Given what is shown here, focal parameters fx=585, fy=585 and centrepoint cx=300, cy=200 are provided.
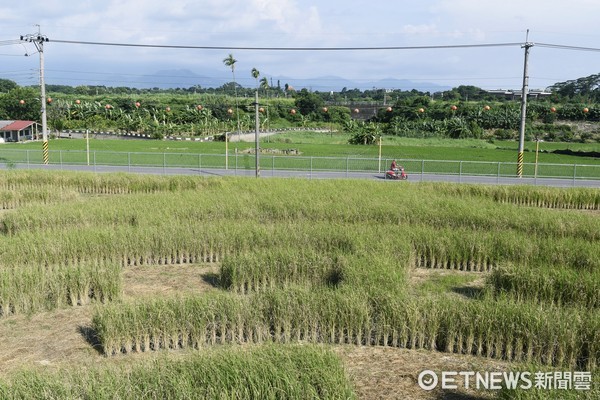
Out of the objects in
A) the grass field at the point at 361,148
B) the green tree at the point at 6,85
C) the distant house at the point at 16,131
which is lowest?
the grass field at the point at 361,148

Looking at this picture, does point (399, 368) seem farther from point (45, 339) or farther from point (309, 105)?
point (309, 105)

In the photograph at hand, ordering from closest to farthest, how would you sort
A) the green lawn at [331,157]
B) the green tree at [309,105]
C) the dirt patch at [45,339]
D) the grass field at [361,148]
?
the dirt patch at [45,339], the green lawn at [331,157], the grass field at [361,148], the green tree at [309,105]

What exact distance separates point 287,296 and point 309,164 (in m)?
30.6

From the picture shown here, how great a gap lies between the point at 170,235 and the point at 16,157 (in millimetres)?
33223

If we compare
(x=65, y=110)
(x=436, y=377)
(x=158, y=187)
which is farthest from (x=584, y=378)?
(x=65, y=110)

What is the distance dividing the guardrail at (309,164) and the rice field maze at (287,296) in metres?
17.9

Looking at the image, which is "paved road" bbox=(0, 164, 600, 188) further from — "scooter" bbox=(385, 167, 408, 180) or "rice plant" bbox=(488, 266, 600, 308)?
"rice plant" bbox=(488, 266, 600, 308)

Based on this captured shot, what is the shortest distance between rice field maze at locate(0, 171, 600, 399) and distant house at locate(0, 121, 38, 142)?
43.5 m

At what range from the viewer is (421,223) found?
61.0 ft

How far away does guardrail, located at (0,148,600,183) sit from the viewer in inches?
1479

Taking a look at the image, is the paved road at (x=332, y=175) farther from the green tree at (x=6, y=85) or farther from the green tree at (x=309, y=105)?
the green tree at (x=6, y=85)

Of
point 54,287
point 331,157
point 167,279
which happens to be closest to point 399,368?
point 167,279

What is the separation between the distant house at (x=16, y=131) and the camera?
5831 centimetres

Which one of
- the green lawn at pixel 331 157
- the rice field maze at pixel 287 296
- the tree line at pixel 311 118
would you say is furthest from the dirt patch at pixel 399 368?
the tree line at pixel 311 118
